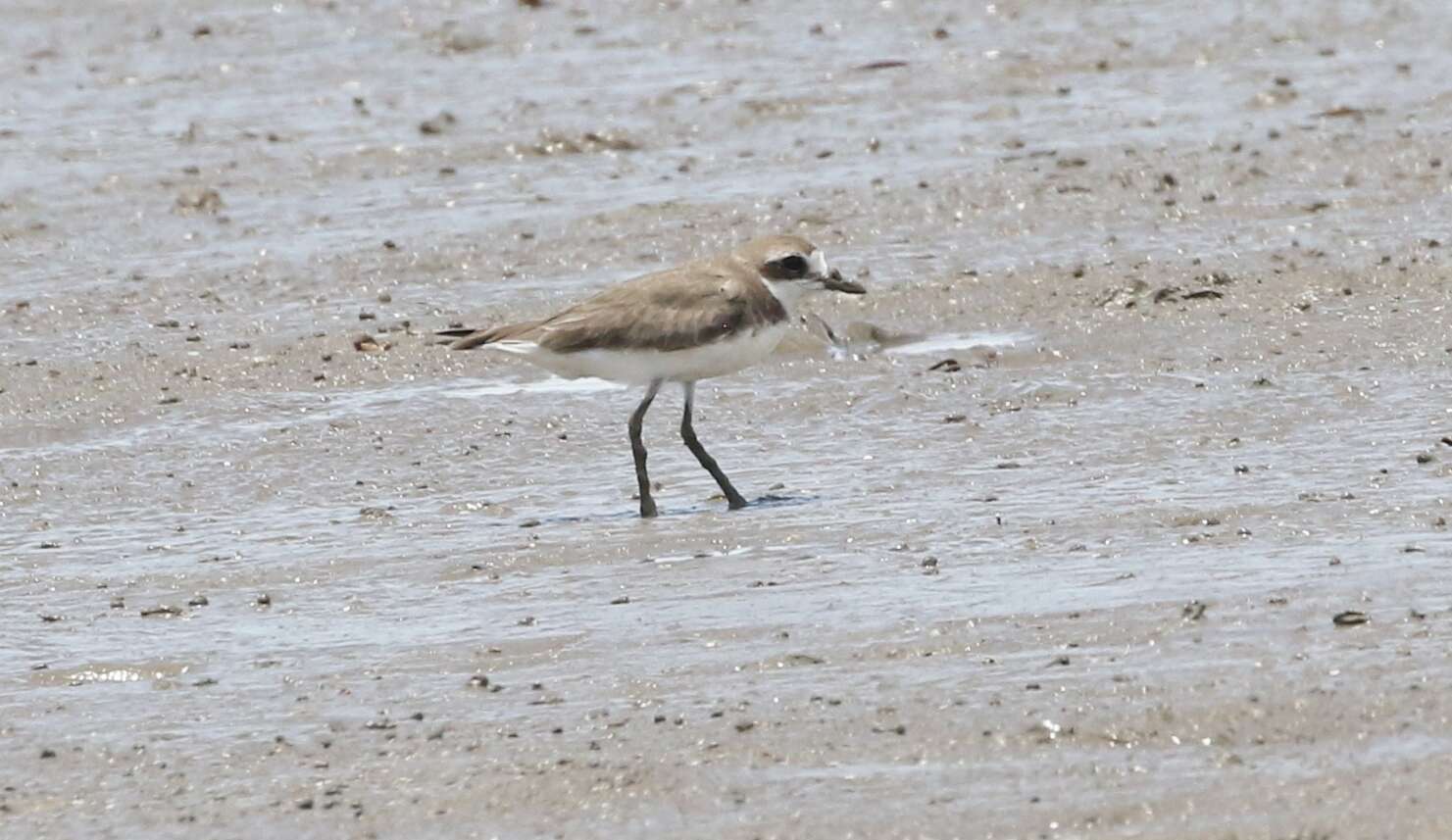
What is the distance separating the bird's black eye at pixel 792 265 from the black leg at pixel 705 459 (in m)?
0.51

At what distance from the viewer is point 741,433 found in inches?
398

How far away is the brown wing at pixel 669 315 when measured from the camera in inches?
369

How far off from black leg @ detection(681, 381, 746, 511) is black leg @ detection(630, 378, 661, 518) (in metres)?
0.13

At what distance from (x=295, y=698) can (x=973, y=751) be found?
185 centimetres

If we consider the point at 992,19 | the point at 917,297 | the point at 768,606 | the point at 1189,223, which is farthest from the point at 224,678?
the point at 992,19

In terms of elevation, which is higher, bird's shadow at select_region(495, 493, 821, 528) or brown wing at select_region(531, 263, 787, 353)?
brown wing at select_region(531, 263, 787, 353)

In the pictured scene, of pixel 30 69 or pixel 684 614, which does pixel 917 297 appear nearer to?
pixel 684 614

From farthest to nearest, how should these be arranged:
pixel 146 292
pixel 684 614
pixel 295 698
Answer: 1. pixel 146 292
2. pixel 684 614
3. pixel 295 698

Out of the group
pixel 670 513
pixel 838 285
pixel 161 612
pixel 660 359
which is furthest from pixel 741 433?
pixel 161 612

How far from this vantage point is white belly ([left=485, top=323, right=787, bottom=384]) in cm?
939

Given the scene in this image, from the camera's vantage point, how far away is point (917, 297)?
1161 cm

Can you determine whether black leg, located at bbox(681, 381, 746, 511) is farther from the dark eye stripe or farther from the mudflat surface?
the dark eye stripe

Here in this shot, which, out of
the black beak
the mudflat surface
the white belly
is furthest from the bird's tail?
the black beak

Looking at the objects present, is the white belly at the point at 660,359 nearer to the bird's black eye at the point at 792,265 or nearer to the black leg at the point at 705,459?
the black leg at the point at 705,459
